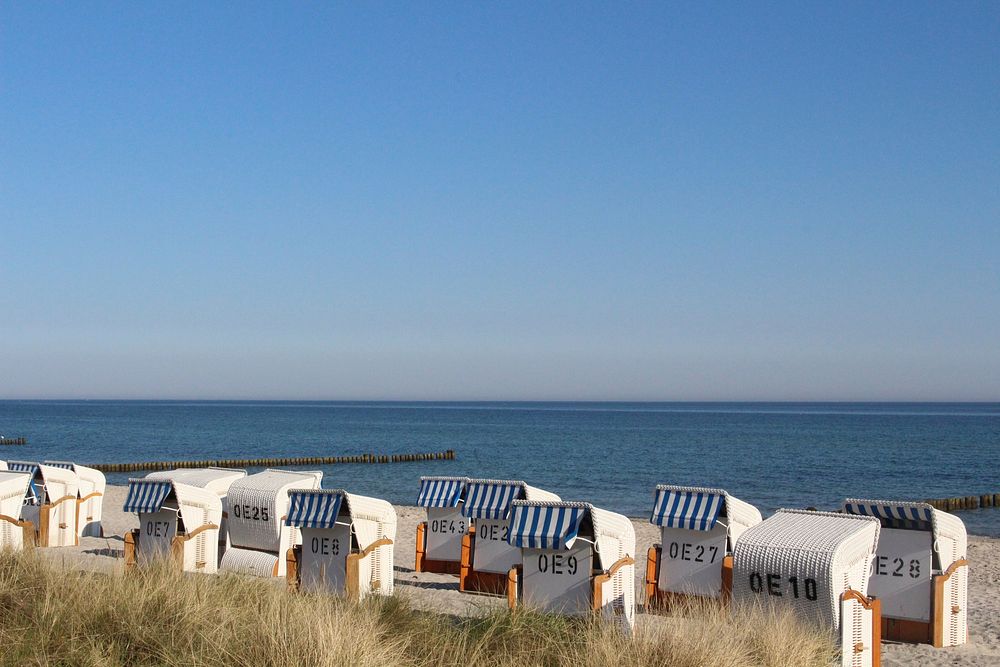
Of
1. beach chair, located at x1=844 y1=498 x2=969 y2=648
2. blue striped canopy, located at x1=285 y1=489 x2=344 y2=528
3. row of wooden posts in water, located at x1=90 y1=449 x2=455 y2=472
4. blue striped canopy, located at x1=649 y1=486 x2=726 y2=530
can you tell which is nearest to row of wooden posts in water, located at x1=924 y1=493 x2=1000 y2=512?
beach chair, located at x1=844 y1=498 x2=969 y2=648

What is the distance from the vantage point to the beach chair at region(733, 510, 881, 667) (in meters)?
10.4

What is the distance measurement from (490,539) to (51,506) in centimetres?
990

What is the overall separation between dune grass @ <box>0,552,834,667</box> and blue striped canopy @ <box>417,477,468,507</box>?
278 inches

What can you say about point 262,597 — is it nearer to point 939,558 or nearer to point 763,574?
point 763,574

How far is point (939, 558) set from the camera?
12.4 metres

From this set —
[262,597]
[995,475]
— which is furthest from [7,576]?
[995,475]

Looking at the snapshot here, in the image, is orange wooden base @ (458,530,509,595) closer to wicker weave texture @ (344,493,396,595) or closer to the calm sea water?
wicker weave texture @ (344,493,396,595)

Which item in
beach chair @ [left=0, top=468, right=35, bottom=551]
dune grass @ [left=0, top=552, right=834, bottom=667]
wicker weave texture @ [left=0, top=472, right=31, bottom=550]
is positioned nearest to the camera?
dune grass @ [left=0, top=552, right=834, bottom=667]

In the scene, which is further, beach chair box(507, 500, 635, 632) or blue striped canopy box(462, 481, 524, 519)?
blue striped canopy box(462, 481, 524, 519)

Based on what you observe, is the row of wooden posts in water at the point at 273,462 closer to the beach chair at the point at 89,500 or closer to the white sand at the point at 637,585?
the white sand at the point at 637,585

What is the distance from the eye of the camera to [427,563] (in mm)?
17812

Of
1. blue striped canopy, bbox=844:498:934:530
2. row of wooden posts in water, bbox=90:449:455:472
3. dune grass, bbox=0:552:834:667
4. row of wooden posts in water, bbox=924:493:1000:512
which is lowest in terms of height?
row of wooden posts in water, bbox=90:449:455:472

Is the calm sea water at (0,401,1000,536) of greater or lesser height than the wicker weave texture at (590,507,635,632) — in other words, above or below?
below

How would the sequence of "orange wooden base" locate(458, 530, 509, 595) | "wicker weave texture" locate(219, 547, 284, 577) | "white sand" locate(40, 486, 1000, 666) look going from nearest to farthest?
1. "white sand" locate(40, 486, 1000, 666)
2. "wicker weave texture" locate(219, 547, 284, 577)
3. "orange wooden base" locate(458, 530, 509, 595)
